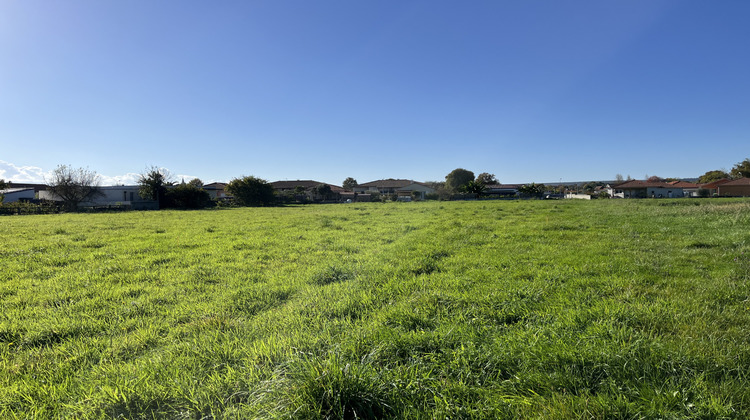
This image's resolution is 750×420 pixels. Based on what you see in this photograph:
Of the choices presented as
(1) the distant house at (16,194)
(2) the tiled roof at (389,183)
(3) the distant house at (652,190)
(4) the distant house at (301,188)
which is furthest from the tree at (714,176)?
(1) the distant house at (16,194)

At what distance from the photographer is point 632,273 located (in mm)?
4531

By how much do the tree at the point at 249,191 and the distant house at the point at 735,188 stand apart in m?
74.2

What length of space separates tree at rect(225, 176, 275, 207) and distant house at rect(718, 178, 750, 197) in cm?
7416

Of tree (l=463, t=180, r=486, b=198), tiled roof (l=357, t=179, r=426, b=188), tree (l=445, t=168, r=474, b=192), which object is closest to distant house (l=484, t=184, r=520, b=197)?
tree (l=463, t=180, r=486, b=198)

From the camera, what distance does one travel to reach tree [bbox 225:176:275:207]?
144 feet

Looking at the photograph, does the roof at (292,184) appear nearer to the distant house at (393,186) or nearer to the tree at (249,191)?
the distant house at (393,186)

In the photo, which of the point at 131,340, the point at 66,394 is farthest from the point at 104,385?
the point at 131,340

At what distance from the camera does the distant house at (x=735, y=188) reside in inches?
1987

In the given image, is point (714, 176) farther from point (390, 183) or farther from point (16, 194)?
point (16, 194)

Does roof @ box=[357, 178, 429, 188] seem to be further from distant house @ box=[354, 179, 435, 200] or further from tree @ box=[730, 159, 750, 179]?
tree @ box=[730, 159, 750, 179]

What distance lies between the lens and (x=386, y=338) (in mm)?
2627

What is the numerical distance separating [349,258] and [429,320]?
11.5 ft

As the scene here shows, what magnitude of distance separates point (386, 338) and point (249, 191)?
45292mm

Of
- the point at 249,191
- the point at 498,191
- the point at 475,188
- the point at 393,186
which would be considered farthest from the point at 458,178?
the point at 249,191
